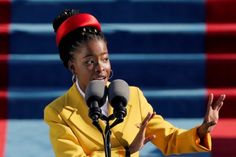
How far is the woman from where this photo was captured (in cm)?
259

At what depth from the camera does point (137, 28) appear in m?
3.99

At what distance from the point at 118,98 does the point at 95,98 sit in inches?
2.3

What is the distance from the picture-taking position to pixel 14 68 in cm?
387

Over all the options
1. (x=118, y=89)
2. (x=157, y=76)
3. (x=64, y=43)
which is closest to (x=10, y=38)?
(x=157, y=76)

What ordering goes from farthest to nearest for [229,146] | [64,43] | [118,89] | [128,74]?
[128,74], [229,146], [64,43], [118,89]

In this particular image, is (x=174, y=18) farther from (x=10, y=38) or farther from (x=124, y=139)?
(x=124, y=139)

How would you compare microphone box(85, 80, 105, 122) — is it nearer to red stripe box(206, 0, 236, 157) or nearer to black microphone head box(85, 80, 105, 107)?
black microphone head box(85, 80, 105, 107)

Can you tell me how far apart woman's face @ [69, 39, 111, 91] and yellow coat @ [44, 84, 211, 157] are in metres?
0.12

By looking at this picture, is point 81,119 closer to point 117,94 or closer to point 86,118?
point 86,118

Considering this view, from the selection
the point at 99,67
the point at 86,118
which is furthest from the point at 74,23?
the point at 86,118

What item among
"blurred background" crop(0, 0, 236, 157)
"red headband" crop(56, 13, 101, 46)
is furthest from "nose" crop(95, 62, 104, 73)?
"blurred background" crop(0, 0, 236, 157)

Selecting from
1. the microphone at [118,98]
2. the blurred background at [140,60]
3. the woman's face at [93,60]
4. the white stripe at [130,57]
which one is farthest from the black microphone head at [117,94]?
the white stripe at [130,57]

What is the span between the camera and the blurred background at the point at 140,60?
368 centimetres

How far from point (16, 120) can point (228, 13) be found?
3.59ft
